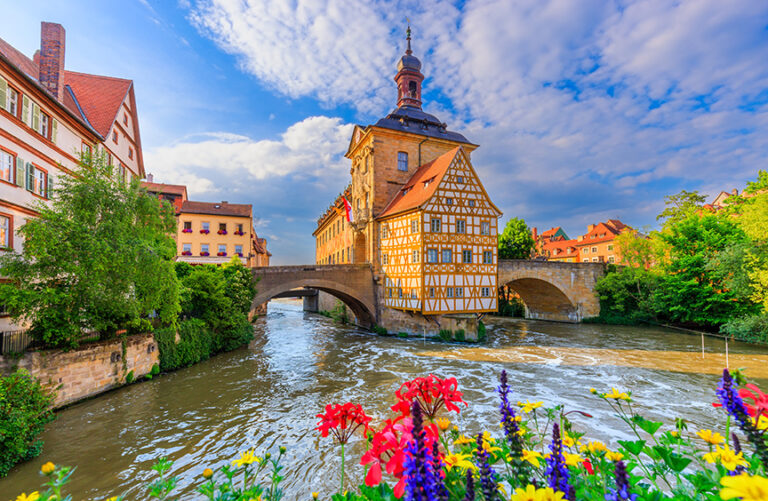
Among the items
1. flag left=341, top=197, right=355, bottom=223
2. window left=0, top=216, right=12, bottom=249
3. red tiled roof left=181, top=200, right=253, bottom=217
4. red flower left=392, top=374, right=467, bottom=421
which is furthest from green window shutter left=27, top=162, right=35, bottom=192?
red tiled roof left=181, top=200, right=253, bottom=217

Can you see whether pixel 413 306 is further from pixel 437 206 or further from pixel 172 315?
pixel 172 315

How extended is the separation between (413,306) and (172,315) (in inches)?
479

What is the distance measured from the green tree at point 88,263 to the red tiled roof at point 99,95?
6.64 meters

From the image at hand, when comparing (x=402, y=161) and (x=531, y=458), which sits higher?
(x=402, y=161)

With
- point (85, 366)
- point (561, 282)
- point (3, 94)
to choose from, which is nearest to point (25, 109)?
point (3, 94)

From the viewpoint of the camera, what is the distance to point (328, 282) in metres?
22.5

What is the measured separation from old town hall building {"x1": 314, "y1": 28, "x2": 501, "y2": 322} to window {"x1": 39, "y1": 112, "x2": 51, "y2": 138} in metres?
15.9

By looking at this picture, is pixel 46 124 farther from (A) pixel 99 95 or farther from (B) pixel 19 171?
(A) pixel 99 95

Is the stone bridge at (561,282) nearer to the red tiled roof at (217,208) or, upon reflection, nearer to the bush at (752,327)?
the bush at (752,327)

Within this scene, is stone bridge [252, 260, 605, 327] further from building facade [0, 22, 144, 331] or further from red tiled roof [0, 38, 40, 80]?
red tiled roof [0, 38, 40, 80]

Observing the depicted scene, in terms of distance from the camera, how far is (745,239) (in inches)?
731

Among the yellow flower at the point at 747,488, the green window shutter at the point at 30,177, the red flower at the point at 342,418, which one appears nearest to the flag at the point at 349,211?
the green window shutter at the point at 30,177

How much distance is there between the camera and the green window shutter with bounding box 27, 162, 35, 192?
38.7ft

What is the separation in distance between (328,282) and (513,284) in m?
17.6
